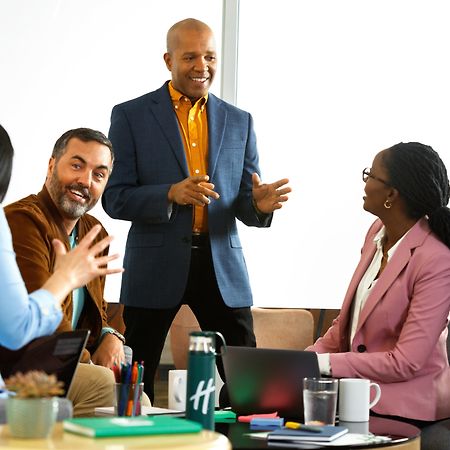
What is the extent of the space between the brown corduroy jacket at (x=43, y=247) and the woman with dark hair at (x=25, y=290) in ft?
2.70

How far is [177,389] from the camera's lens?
2750 millimetres

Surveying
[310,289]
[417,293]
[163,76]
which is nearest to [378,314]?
[417,293]

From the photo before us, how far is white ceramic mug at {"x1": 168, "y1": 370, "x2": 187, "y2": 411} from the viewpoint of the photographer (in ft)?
8.98

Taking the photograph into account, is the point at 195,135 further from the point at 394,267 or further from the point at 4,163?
the point at 4,163

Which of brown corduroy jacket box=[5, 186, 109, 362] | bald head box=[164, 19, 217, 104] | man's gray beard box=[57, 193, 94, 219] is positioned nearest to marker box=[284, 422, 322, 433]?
brown corduroy jacket box=[5, 186, 109, 362]

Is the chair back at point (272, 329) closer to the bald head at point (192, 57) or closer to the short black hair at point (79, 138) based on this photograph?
the bald head at point (192, 57)

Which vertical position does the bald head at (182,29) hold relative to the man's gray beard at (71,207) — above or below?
above

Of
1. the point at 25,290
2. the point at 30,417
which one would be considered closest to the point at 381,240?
the point at 25,290

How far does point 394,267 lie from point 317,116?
2081mm

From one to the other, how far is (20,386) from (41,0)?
360 cm

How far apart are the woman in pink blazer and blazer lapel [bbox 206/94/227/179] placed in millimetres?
701

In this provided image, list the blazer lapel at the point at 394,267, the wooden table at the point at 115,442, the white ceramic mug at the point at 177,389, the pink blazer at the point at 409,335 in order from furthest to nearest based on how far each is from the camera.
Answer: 1. the blazer lapel at the point at 394,267
2. the pink blazer at the point at 409,335
3. the white ceramic mug at the point at 177,389
4. the wooden table at the point at 115,442

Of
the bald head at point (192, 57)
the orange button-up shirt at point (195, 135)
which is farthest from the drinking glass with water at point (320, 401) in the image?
the bald head at point (192, 57)

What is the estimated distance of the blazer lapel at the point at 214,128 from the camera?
12.3 ft
